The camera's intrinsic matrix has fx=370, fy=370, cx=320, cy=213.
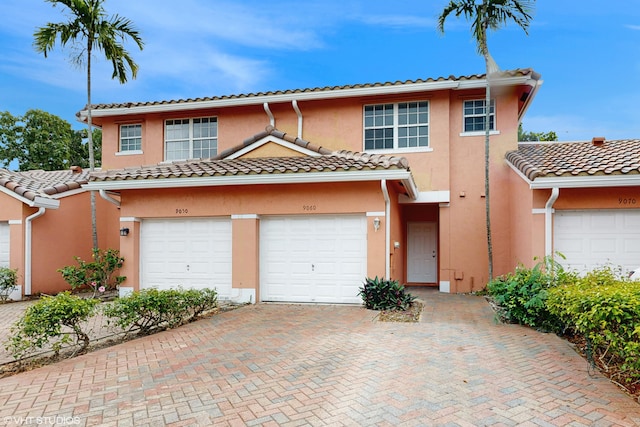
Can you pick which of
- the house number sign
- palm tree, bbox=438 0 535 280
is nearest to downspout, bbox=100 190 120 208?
palm tree, bbox=438 0 535 280

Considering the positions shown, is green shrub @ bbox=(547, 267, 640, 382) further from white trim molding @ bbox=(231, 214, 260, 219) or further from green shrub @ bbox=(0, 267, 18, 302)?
green shrub @ bbox=(0, 267, 18, 302)

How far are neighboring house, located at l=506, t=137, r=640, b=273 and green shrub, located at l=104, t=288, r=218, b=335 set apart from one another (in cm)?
893

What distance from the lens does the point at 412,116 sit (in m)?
13.2

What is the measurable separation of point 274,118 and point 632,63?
19367mm

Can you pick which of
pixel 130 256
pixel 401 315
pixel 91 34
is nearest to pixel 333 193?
pixel 401 315

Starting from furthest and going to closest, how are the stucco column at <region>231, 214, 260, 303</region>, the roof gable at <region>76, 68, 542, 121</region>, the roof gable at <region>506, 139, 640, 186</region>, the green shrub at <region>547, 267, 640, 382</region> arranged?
the roof gable at <region>76, 68, 542, 121</region> → the stucco column at <region>231, 214, 260, 303</region> → the roof gable at <region>506, 139, 640, 186</region> → the green shrub at <region>547, 267, 640, 382</region>

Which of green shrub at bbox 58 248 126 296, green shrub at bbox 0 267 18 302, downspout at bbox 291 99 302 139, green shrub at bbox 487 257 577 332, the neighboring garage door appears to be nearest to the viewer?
green shrub at bbox 487 257 577 332

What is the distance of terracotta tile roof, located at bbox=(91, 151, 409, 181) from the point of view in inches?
Result: 372

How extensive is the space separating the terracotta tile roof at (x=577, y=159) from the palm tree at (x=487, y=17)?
1.56 m

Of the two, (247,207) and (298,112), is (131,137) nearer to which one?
(298,112)

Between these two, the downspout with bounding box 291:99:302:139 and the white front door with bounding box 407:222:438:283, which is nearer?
the downspout with bounding box 291:99:302:139

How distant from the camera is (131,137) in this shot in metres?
15.7

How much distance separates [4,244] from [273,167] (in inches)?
384

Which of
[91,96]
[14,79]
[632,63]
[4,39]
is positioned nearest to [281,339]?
[91,96]
